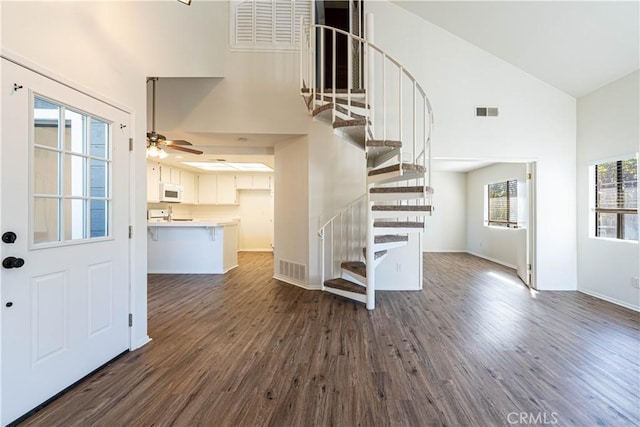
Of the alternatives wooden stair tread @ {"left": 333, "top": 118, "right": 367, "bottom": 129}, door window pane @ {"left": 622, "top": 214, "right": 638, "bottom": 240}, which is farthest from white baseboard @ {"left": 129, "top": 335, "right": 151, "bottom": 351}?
door window pane @ {"left": 622, "top": 214, "right": 638, "bottom": 240}

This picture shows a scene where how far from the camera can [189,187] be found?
7.30 metres

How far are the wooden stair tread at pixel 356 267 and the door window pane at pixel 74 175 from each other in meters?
2.96

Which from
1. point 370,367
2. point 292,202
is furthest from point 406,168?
point 292,202

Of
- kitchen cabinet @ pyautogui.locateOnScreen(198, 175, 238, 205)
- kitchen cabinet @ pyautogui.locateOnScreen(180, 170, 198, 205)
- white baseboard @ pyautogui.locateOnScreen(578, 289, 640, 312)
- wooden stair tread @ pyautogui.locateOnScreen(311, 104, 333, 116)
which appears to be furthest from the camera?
kitchen cabinet @ pyautogui.locateOnScreen(198, 175, 238, 205)

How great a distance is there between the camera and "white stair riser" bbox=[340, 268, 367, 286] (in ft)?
11.4

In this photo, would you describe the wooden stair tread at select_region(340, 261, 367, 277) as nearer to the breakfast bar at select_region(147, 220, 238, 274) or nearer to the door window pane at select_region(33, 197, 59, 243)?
the breakfast bar at select_region(147, 220, 238, 274)

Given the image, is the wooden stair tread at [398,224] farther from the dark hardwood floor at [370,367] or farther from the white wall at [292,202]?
the white wall at [292,202]

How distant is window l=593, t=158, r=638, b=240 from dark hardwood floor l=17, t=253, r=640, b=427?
103 cm

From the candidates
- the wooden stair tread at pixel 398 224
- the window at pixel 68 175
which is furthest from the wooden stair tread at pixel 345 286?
the window at pixel 68 175

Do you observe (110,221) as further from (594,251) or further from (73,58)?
(594,251)

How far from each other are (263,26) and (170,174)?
4250mm

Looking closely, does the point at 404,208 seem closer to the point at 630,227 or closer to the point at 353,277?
the point at 353,277

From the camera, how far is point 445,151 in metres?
4.11

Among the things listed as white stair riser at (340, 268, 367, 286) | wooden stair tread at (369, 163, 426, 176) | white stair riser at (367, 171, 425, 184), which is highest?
wooden stair tread at (369, 163, 426, 176)
